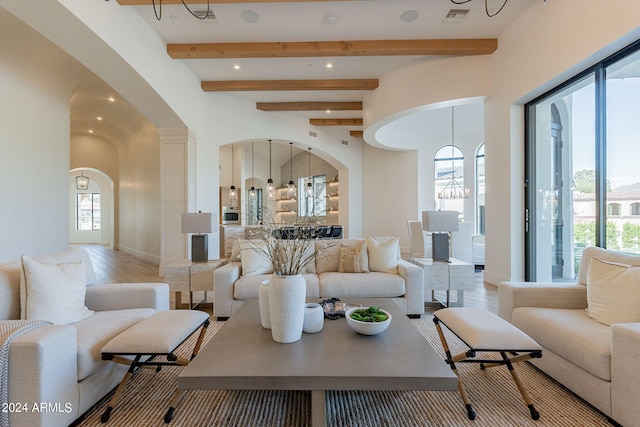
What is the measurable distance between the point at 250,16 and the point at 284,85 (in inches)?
78.1

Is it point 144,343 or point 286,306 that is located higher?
point 286,306

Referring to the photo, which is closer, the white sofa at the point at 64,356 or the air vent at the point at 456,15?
the white sofa at the point at 64,356

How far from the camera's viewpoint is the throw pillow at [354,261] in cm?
369

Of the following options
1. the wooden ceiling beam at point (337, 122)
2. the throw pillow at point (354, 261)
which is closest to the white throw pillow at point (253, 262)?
the throw pillow at point (354, 261)

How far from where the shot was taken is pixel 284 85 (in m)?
6.07

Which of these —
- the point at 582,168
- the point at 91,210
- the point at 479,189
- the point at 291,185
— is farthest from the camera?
the point at 91,210

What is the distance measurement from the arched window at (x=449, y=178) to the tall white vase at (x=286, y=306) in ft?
28.1

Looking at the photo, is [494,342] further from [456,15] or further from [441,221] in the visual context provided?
[456,15]

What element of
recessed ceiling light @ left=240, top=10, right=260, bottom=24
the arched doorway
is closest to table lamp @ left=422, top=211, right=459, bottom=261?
recessed ceiling light @ left=240, top=10, right=260, bottom=24

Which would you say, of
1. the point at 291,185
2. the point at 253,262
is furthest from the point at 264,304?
the point at 291,185

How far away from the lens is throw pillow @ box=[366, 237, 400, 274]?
3.71 meters

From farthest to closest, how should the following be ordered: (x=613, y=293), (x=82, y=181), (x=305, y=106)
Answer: (x=82, y=181)
(x=305, y=106)
(x=613, y=293)

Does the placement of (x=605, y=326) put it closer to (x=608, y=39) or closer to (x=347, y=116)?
(x=608, y=39)

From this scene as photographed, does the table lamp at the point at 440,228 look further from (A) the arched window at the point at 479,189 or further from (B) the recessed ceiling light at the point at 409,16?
(A) the arched window at the point at 479,189
